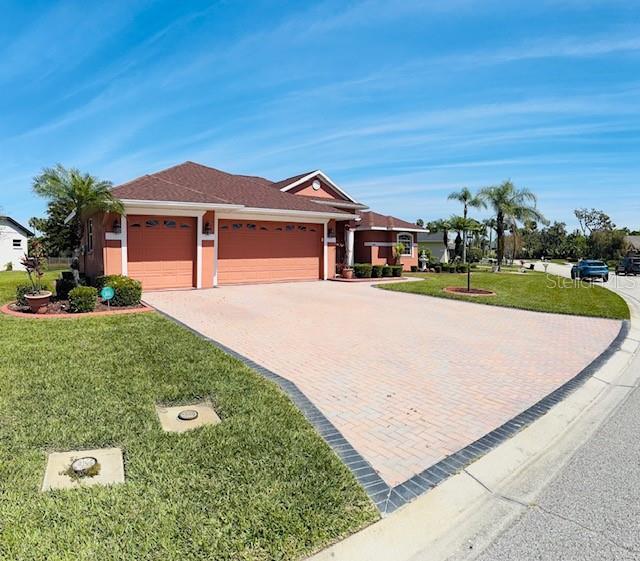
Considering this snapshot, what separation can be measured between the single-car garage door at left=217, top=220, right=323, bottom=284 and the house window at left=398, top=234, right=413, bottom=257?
1239cm

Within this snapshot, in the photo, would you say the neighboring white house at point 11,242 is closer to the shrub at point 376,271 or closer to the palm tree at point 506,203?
the shrub at point 376,271

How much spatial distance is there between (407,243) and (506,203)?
9.80 m

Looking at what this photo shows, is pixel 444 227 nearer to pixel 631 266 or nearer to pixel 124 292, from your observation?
pixel 631 266

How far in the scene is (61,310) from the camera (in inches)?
391

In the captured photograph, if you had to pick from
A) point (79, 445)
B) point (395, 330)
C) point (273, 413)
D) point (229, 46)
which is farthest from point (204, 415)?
point (229, 46)

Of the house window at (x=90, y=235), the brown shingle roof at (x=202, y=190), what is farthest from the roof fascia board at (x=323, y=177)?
the house window at (x=90, y=235)

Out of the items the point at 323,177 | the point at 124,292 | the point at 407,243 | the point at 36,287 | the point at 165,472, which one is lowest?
the point at 165,472

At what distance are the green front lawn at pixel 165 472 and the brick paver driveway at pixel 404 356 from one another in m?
0.66

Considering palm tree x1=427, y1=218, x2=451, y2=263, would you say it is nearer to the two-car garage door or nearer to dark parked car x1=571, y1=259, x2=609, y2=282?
dark parked car x1=571, y1=259, x2=609, y2=282

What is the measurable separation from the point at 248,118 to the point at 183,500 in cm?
1677

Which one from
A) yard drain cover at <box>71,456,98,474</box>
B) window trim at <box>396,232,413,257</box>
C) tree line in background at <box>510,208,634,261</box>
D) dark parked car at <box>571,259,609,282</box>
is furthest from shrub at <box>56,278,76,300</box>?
tree line in background at <box>510,208,634,261</box>

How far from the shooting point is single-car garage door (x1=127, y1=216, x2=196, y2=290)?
546 inches

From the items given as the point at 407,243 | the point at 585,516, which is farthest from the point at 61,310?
the point at 407,243

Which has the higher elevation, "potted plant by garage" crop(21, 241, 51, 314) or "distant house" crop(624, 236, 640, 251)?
"distant house" crop(624, 236, 640, 251)
